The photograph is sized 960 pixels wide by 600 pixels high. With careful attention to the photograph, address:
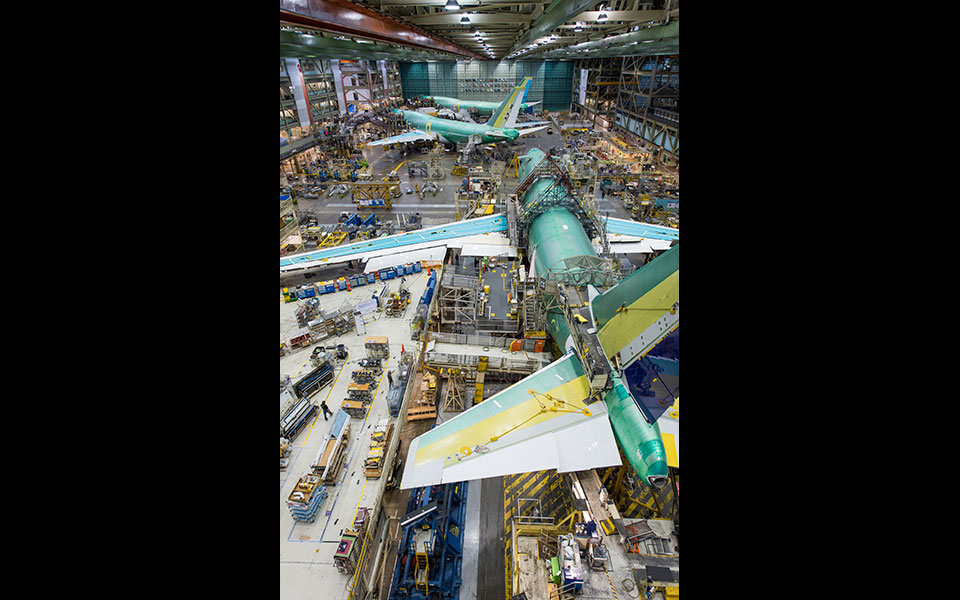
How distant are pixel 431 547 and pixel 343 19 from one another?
18.8m

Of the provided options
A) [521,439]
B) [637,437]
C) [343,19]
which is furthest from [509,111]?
[637,437]

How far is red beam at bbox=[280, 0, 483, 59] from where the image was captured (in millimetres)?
12469

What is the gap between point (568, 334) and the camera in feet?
44.9

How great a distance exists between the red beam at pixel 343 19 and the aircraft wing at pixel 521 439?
13845 millimetres

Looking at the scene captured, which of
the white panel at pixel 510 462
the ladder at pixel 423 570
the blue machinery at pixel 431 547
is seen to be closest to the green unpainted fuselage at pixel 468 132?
the blue machinery at pixel 431 547

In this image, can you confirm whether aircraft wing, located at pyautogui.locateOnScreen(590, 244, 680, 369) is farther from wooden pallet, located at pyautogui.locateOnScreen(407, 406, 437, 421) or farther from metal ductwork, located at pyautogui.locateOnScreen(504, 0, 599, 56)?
metal ductwork, located at pyautogui.locateOnScreen(504, 0, 599, 56)

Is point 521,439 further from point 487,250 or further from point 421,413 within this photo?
point 487,250

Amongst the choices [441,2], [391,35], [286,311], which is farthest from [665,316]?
[391,35]

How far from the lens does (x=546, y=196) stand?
21.4m

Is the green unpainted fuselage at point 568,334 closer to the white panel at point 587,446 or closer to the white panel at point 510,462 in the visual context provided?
the white panel at point 587,446

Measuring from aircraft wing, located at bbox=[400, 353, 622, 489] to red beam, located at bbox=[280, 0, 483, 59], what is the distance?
13.8m

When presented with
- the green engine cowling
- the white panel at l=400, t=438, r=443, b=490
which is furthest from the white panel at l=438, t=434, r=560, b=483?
the green engine cowling

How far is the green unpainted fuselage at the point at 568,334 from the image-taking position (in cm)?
864
